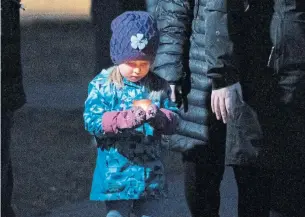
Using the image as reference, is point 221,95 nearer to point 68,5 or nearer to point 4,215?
point 4,215

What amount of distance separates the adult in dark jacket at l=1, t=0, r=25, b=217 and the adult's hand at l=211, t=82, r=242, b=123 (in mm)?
949

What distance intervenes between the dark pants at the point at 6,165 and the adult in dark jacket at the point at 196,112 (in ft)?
2.33

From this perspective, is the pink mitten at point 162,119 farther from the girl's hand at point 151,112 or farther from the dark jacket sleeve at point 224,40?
the dark jacket sleeve at point 224,40

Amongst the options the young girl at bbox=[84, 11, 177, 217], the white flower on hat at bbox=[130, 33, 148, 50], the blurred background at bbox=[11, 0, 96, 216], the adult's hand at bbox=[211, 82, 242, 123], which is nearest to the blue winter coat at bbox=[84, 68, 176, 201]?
the young girl at bbox=[84, 11, 177, 217]

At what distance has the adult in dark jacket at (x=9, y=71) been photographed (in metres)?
4.79

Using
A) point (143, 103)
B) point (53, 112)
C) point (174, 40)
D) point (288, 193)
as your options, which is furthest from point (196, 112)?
point (53, 112)

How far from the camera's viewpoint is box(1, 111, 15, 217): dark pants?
495 cm

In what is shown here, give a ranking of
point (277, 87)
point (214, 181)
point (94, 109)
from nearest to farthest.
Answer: point (277, 87), point (94, 109), point (214, 181)

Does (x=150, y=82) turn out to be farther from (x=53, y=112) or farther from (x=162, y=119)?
(x=53, y=112)

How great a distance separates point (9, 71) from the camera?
489cm

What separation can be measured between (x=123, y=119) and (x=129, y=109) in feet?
0.27

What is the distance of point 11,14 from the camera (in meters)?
4.79

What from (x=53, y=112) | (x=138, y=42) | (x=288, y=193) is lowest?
(x=53, y=112)

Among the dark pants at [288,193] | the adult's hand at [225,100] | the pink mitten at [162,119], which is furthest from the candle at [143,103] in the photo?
the dark pants at [288,193]
